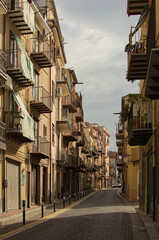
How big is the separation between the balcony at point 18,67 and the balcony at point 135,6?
646 centimetres

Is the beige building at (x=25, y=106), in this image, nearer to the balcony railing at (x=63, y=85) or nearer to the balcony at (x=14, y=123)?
the balcony at (x=14, y=123)

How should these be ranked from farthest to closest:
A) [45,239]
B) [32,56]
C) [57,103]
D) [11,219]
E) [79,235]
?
[57,103]
[32,56]
[11,219]
[79,235]
[45,239]

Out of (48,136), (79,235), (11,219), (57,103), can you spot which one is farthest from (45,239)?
(57,103)

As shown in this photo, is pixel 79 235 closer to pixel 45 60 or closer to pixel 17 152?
pixel 17 152

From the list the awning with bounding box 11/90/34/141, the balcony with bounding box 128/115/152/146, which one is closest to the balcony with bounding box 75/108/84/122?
the awning with bounding box 11/90/34/141

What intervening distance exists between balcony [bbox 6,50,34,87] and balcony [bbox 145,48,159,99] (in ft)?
38.4

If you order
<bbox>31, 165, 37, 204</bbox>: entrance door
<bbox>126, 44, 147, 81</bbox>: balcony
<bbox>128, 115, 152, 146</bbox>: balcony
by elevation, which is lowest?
<bbox>31, 165, 37, 204</bbox>: entrance door

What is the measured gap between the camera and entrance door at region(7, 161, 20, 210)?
22234mm

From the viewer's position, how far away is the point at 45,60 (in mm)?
27844

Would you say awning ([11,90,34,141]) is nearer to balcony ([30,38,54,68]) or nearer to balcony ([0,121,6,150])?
balcony ([0,121,6,150])

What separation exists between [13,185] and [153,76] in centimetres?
1485

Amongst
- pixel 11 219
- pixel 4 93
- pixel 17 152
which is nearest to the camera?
pixel 11 219

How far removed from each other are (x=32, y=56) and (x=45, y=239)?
17.0m

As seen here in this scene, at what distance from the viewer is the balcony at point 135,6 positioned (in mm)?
17281
